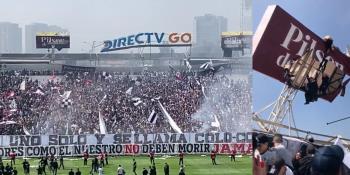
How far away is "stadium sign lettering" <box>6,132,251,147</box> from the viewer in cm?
1584

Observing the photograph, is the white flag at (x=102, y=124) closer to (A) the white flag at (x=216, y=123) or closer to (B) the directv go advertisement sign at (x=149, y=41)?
(A) the white flag at (x=216, y=123)

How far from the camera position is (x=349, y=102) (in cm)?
450

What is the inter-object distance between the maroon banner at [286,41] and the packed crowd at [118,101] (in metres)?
14.2

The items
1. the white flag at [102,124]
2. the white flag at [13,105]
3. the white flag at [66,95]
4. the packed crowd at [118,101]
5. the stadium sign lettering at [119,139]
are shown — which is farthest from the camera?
the white flag at [66,95]

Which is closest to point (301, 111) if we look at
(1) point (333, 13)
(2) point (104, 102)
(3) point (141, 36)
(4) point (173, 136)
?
(1) point (333, 13)

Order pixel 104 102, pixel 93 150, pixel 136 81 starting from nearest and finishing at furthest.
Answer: pixel 93 150, pixel 104 102, pixel 136 81

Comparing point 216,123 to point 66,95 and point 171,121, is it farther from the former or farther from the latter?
point 66,95

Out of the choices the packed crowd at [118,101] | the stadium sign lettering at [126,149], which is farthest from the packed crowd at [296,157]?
the packed crowd at [118,101]

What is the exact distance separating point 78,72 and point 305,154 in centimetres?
2101

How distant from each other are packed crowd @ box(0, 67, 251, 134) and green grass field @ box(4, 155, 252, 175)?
3600 mm

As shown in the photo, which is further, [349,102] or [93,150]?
[93,150]

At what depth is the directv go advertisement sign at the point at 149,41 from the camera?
26.7m

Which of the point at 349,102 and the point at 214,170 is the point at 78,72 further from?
the point at 349,102

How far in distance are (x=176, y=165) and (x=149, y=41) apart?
521 inches
